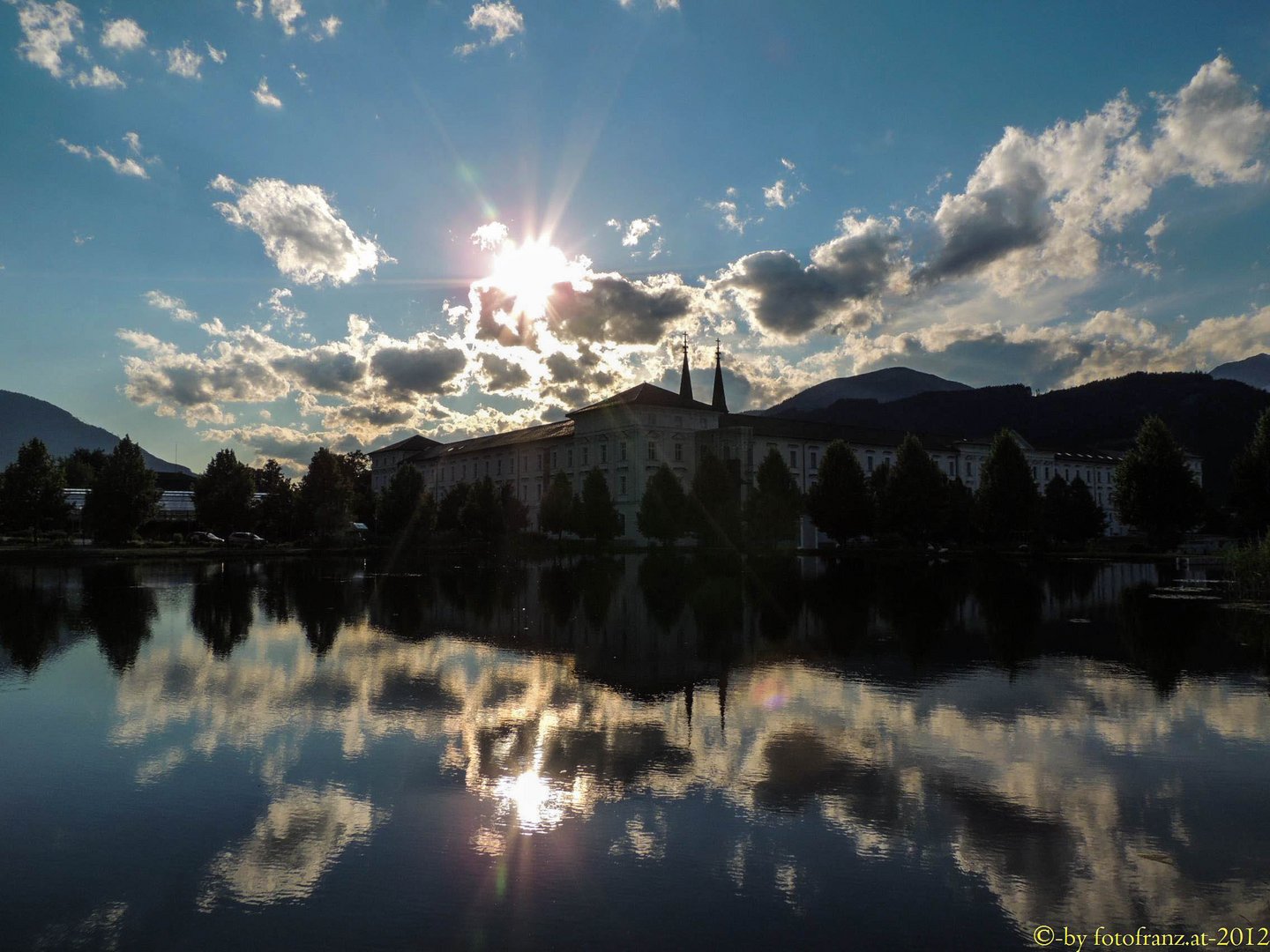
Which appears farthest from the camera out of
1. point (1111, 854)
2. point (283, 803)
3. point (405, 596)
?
point (405, 596)

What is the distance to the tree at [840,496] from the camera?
219 feet

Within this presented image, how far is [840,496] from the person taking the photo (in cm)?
6669

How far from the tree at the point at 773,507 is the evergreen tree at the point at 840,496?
187cm

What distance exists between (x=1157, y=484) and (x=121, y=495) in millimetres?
77302

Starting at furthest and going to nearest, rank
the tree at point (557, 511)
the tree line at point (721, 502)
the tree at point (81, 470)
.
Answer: the tree at point (81, 470)
the tree at point (557, 511)
the tree line at point (721, 502)

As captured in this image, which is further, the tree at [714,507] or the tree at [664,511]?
the tree at [664,511]

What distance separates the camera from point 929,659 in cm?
1505

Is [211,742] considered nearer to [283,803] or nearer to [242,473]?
[283,803]

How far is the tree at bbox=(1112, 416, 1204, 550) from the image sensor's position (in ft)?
187

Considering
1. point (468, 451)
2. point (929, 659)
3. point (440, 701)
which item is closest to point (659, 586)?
point (929, 659)

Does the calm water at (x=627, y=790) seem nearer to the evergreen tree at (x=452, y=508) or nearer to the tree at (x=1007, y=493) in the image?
the tree at (x=1007, y=493)

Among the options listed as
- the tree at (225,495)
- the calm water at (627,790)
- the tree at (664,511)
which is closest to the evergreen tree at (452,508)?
the tree at (225,495)

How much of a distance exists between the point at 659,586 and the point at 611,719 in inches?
882

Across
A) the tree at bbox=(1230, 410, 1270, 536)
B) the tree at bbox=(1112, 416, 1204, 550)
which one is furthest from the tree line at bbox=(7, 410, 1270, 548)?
the tree at bbox=(1230, 410, 1270, 536)
